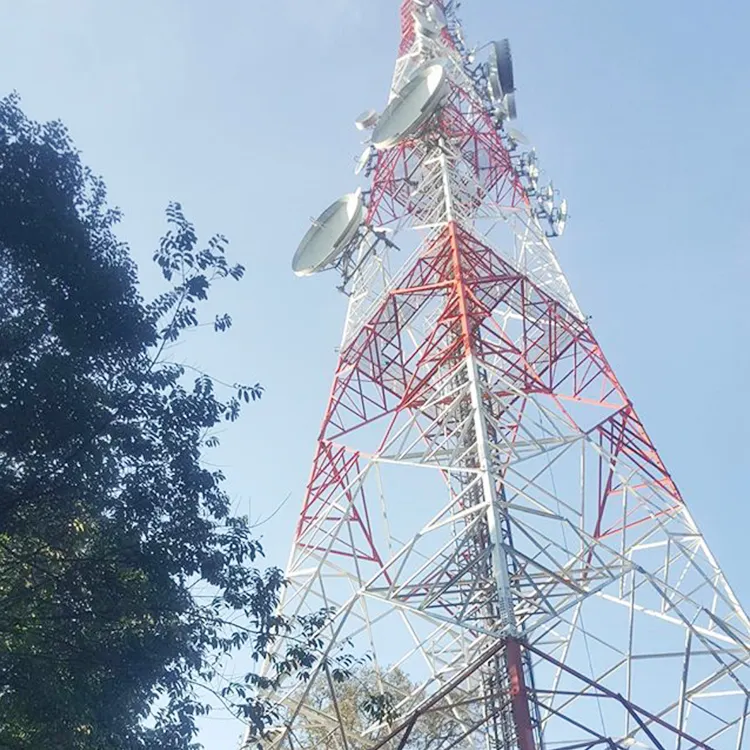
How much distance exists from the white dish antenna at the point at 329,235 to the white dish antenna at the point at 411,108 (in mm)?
1358

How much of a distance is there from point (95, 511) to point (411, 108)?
12.7 meters

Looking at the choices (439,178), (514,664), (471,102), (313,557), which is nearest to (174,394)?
(514,664)

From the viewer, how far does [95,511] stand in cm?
679

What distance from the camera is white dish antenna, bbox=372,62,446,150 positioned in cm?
1660

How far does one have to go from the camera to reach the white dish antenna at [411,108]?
54.5 ft

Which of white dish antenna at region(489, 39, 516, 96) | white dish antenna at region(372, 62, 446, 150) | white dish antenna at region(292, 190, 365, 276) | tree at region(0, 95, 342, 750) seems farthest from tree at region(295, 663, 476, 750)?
white dish antenna at region(489, 39, 516, 96)

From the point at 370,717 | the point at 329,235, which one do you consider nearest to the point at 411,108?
the point at 329,235

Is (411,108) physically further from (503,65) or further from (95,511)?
(95,511)

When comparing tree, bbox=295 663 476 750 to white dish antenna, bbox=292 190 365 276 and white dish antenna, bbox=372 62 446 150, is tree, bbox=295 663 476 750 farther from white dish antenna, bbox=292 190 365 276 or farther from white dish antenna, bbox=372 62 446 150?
white dish antenna, bbox=372 62 446 150

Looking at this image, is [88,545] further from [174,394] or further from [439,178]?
[439,178]

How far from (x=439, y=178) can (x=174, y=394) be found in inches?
444

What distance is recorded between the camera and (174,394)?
7332 millimetres

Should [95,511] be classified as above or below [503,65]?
below

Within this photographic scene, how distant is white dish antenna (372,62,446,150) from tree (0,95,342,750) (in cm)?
1020
